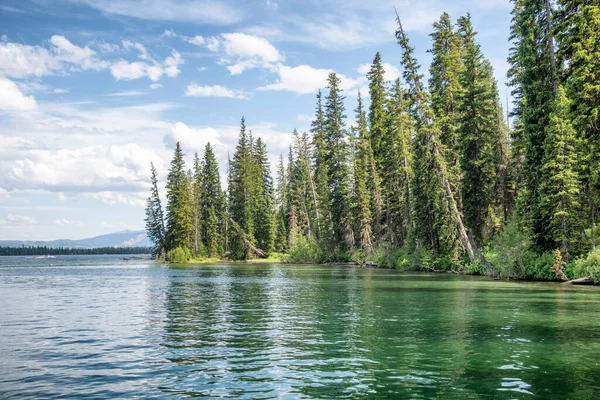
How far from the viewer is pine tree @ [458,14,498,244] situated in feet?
165

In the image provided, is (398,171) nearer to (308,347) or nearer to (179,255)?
(179,255)

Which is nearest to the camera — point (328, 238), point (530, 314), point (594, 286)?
point (530, 314)

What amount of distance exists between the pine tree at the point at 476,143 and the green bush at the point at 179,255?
56.2m

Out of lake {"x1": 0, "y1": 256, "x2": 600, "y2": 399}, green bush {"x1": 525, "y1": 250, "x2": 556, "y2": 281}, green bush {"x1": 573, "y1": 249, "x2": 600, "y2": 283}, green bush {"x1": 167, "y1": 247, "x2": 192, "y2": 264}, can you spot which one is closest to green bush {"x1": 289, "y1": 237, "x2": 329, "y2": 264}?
green bush {"x1": 167, "y1": 247, "x2": 192, "y2": 264}

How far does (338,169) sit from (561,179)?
47.4 meters

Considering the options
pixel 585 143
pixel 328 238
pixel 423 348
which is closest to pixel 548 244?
pixel 585 143

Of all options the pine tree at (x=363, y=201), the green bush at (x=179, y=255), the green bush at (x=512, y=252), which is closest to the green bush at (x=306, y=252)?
the pine tree at (x=363, y=201)

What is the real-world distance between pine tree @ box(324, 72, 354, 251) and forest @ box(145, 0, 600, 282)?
0.80 feet

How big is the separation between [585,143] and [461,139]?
2559 cm

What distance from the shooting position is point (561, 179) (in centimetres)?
3538

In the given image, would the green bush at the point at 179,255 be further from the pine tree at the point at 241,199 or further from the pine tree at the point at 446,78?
the pine tree at the point at 446,78

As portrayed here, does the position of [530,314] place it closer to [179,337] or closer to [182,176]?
[179,337]

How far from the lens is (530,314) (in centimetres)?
2091

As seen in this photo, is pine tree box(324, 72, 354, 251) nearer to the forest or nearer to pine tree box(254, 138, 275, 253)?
the forest
